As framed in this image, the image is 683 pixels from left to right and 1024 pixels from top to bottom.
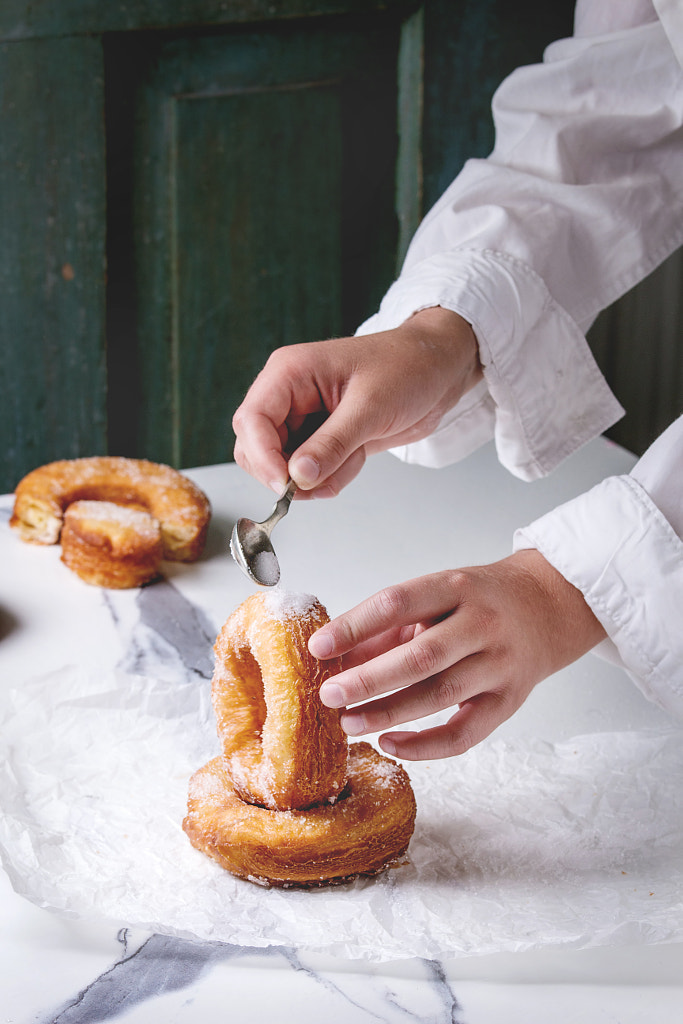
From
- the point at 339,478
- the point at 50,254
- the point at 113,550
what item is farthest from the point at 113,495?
the point at 50,254

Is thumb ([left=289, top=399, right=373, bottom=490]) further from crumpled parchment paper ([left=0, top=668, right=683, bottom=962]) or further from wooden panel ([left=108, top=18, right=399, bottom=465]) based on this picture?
wooden panel ([left=108, top=18, right=399, bottom=465])

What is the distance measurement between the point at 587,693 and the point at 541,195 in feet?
1.52

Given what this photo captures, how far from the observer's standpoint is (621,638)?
2.44ft

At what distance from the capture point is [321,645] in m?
0.67

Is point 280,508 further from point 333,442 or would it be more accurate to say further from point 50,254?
point 50,254

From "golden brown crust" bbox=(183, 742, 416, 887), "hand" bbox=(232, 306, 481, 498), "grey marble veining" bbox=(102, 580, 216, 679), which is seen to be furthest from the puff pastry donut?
"grey marble veining" bbox=(102, 580, 216, 679)

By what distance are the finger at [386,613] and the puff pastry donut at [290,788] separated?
6cm

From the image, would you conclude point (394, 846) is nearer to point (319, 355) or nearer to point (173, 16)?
point (319, 355)

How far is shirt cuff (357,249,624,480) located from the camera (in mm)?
946

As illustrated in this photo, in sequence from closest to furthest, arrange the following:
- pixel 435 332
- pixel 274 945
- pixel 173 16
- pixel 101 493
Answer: pixel 274 945 < pixel 435 332 < pixel 101 493 < pixel 173 16

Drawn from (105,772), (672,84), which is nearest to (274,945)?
(105,772)

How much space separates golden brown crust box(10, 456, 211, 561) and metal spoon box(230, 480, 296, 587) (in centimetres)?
45

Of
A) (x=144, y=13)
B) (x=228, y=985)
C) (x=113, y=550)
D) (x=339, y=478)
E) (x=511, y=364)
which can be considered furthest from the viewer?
(x=144, y=13)

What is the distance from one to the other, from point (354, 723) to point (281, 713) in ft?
0.19
